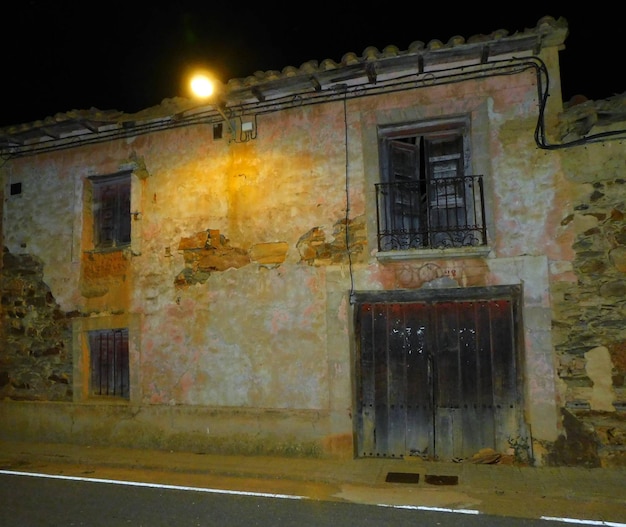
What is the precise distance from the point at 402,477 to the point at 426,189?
4.01 metres

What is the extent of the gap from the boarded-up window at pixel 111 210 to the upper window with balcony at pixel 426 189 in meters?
4.69

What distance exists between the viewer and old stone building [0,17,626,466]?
20.9 feet

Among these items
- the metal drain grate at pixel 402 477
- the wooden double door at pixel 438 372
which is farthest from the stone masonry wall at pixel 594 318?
the metal drain grate at pixel 402 477

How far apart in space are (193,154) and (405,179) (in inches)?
140

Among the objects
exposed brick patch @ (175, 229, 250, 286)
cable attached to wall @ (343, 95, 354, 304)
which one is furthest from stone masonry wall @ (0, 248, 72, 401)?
cable attached to wall @ (343, 95, 354, 304)

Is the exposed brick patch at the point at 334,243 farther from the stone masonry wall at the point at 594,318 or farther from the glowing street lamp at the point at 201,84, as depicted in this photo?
the stone masonry wall at the point at 594,318

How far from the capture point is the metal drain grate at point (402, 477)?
19.7ft

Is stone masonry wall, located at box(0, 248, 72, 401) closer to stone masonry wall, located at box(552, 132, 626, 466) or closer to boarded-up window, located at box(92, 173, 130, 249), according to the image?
boarded-up window, located at box(92, 173, 130, 249)

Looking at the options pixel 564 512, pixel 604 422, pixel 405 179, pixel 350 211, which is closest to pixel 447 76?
pixel 405 179

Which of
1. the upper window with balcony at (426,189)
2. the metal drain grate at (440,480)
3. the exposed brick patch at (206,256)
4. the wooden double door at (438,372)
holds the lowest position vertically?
the metal drain grate at (440,480)

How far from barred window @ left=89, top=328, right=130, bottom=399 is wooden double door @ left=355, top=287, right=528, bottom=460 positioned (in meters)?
4.20

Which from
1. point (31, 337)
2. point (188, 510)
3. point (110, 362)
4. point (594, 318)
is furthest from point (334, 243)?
point (31, 337)

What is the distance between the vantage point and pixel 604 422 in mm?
6094

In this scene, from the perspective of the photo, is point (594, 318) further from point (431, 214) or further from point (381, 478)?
point (381, 478)
